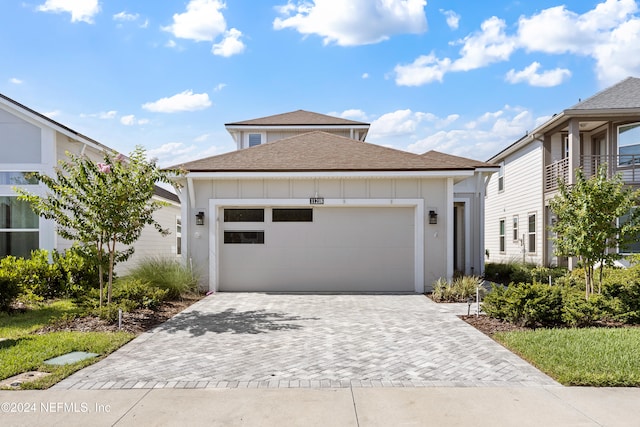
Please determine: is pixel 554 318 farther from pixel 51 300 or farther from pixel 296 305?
→ pixel 51 300

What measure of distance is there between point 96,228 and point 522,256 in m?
17.6

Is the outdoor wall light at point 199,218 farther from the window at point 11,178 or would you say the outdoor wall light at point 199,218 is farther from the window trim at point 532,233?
the window trim at point 532,233

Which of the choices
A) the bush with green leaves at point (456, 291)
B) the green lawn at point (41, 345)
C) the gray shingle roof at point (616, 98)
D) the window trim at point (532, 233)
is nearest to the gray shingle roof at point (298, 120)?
the window trim at point (532, 233)

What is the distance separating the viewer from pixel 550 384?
5125mm

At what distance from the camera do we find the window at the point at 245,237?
1294 cm

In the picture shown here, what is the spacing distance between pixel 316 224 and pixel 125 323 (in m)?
6.01

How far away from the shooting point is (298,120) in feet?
69.9

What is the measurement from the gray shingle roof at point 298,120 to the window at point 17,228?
9429mm

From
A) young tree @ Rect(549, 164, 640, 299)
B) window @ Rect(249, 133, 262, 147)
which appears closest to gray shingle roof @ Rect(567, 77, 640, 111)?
young tree @ Rect(549, 164, 640, 299)

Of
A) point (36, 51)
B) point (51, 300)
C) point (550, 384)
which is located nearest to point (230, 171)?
point (51, 300)

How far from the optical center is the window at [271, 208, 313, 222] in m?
12.9

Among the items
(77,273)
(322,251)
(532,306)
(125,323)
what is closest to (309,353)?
(125,323)

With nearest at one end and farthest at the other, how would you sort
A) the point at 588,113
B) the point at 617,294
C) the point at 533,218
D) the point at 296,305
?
the point at 617,294
the point at 296,305
the point at 588,113
the point at 533,218

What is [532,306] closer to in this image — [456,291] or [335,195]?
[456,291]
